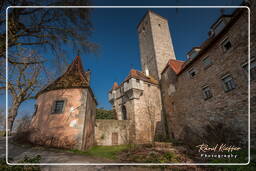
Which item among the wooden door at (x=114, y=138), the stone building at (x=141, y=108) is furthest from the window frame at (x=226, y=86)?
the wooden door at (x=114, y=138)

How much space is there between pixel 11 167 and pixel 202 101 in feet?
40.8

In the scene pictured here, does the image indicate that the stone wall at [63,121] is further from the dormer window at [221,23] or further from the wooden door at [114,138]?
the dormer window at [221,23]

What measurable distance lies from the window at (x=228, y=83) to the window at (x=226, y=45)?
208cm

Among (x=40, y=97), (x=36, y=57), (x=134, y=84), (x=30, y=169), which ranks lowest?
(x=30, y=169)

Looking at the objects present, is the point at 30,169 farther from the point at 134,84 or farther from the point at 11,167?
the point at 134,84

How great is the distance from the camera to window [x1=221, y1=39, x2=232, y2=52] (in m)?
8.43

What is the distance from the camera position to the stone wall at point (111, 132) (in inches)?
515

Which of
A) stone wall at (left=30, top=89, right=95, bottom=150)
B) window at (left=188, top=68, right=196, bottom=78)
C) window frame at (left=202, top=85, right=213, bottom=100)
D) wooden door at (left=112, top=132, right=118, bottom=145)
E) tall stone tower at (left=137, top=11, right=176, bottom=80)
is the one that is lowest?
wooden door at (left=112, top=132, right=118, bottom=145)

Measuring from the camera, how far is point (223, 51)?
8766 millimetres

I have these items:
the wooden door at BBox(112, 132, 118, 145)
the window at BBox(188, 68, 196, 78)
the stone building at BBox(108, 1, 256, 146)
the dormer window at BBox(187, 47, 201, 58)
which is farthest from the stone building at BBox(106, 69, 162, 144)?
the dormer window at BBox(187, 47, 201, 58)

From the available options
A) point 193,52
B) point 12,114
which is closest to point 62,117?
point 12,114

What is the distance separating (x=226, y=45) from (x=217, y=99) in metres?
4.14

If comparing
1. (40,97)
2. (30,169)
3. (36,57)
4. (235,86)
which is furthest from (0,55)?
(235,86)

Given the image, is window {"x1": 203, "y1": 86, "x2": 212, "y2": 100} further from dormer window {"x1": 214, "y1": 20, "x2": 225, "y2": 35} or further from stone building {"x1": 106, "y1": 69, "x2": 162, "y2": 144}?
stone building {"x1": 106, "y1": 69, "x2": 162, "y2": 144}
